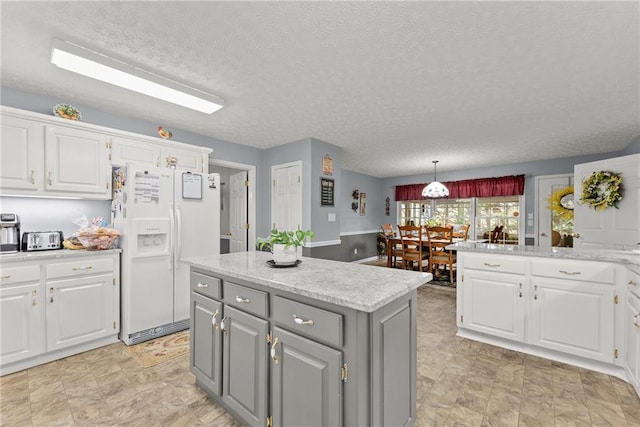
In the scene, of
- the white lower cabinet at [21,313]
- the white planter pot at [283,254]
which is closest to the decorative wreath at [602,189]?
the white planter pot at [283,254]

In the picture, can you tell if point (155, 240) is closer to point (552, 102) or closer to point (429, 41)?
point (429, 41)

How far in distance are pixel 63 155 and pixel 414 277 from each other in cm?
328

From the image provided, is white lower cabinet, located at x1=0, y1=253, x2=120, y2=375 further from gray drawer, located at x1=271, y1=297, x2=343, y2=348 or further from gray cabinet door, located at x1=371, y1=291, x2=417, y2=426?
gray cabinet door, located at x1=371, y1=291, x2=417, y2=426

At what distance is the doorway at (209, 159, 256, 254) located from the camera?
15.4ft

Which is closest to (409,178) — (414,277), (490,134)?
(490,134)

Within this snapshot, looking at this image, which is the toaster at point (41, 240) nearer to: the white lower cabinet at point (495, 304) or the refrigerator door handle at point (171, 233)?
the refrigerator door handle at point (171, 233)

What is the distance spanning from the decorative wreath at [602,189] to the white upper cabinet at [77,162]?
18.5 feet

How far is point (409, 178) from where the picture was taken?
25.2 feet

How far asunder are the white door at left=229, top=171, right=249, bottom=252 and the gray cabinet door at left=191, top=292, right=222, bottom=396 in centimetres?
273

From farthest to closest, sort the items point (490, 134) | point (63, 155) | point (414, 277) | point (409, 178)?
point (409, 178), point (490, 134), point (63, 155), point (414, 277)

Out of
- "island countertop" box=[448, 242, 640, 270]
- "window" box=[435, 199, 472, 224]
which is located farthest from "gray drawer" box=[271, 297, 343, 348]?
"window" box=[435, 199, 472, 224]

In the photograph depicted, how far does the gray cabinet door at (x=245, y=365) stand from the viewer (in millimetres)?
1470

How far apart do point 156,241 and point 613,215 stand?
5261 mm

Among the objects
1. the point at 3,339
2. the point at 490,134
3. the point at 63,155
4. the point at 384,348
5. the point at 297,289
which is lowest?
the point at 3,339
